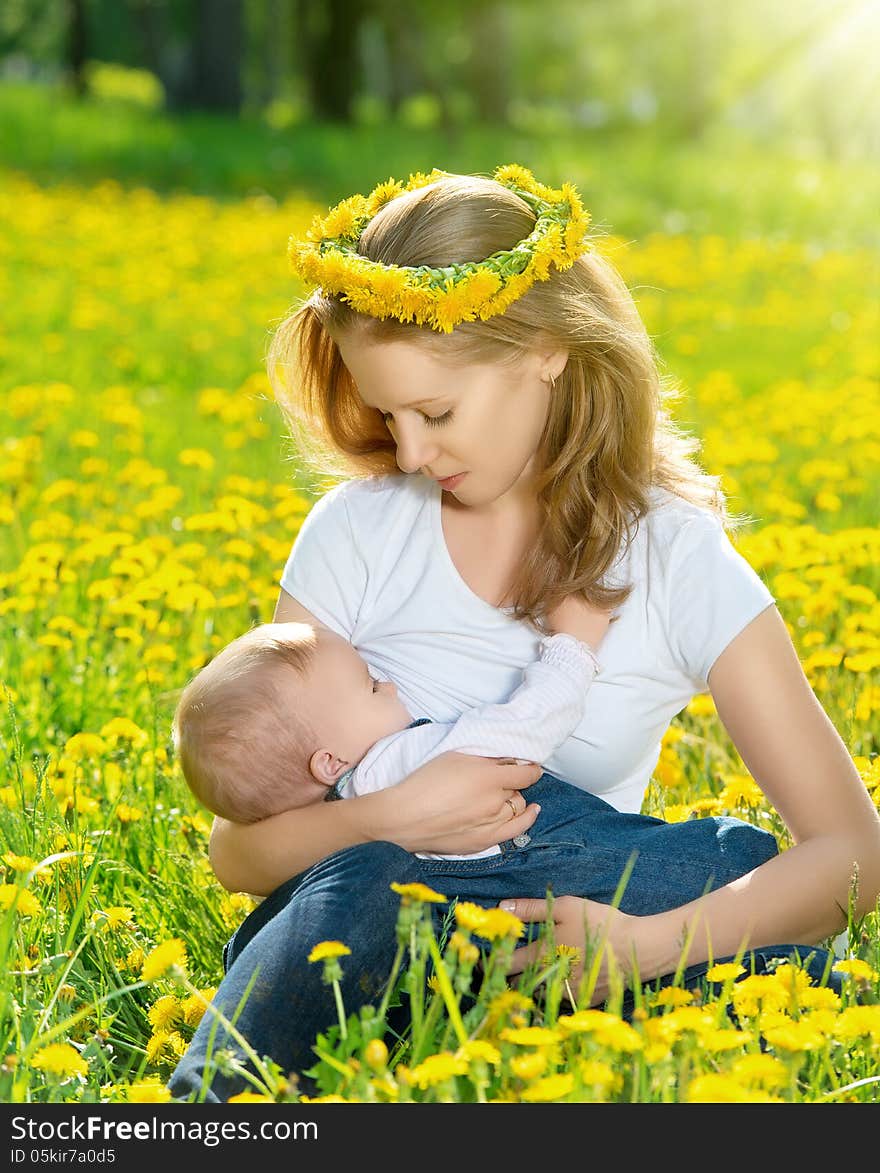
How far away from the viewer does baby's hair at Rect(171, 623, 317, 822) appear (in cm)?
202

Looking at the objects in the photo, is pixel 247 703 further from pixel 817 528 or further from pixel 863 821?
pixel 817 528

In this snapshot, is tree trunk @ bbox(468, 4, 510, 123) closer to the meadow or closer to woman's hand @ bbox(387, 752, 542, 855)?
the meadow

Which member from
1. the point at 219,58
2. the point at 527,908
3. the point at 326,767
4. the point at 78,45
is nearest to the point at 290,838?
the point at 326,767

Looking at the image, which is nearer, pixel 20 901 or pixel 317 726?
pixel 20 901

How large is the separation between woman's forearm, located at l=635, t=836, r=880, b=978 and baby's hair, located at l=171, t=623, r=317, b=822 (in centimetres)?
53

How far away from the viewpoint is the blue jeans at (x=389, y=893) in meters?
1.72

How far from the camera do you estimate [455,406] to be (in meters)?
2.02

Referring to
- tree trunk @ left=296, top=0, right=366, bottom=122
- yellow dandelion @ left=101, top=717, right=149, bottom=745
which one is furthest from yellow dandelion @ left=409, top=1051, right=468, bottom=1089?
tree trunk @ left=296, top=0, right=366, bottom=122

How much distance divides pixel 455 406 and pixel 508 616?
350mm

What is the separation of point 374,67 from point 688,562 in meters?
43.6

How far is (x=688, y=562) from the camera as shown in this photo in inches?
82.8

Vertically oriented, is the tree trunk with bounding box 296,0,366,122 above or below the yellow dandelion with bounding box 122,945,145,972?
above

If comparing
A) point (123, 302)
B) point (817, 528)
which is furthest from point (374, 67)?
point (817, 528)

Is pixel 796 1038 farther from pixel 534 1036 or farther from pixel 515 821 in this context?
pixel 515 821
